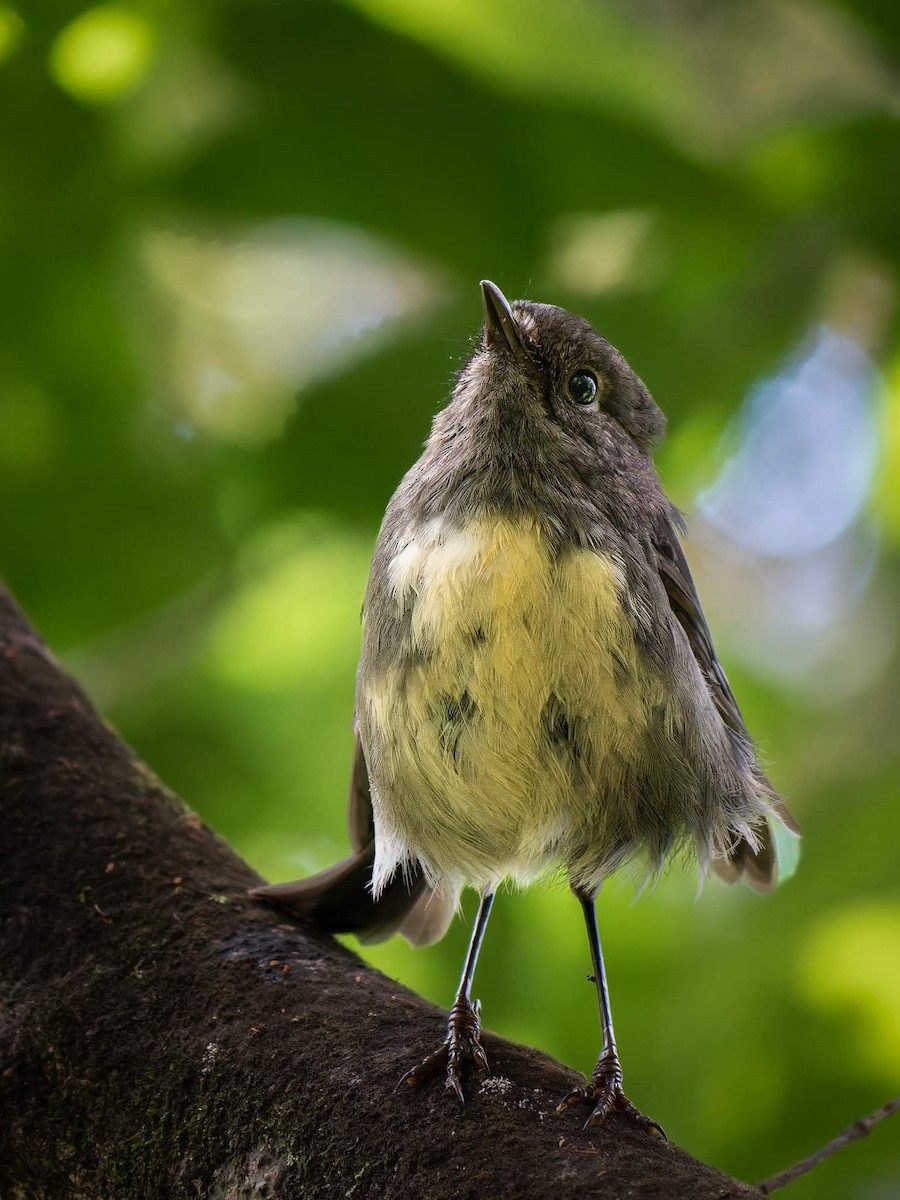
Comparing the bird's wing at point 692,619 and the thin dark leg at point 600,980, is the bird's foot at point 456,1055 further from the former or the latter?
the bird's wing at point 692,619

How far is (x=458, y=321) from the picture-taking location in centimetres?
354

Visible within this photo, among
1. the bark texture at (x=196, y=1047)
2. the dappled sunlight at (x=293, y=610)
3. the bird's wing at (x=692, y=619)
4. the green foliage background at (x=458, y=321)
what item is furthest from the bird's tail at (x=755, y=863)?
the dappled sunlight at (x=293, y=610)

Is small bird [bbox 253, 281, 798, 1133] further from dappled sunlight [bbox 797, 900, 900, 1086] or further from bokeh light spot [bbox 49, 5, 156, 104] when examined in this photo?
bokeh light spot [bbox 49, 5, 156, 104]

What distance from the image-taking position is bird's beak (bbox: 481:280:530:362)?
2281mm

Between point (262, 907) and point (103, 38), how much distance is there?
2596 millimetres

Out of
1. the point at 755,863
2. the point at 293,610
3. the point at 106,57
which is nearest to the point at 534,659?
the point at 755,863

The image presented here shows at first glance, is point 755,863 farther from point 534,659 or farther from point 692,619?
point 534,659

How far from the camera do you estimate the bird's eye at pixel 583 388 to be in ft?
8.04

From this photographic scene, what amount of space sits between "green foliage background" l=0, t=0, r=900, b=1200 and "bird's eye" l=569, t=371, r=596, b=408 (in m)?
1.01

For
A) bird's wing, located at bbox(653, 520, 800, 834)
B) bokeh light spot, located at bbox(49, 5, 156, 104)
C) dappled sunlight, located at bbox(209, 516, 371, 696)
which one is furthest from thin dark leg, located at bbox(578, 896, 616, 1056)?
bokeh light spot, located at bbox(49, 5, 156, 104)

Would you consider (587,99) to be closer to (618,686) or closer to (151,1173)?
(618,686)

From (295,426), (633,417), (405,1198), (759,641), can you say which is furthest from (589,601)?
(759,641)

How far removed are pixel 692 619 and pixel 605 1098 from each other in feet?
3.44

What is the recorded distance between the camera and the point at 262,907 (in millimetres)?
2230
